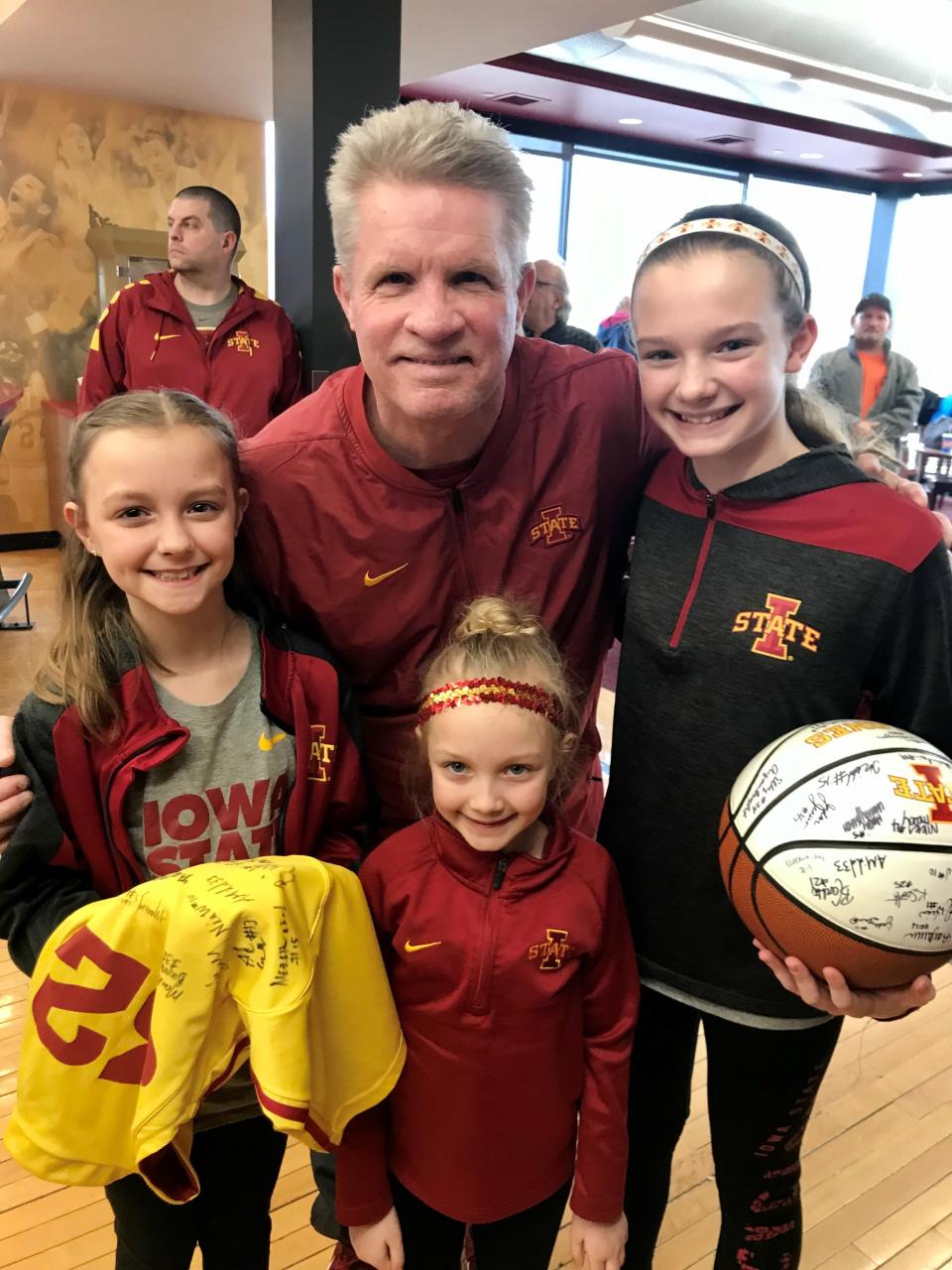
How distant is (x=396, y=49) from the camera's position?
124 inches

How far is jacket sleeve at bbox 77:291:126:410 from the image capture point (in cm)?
382

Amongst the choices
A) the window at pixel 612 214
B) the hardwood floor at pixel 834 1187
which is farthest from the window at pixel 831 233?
the hardwood floor at pixel 834 1187

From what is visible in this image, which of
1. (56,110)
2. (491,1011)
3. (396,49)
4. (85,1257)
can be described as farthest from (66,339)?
(491,1011)

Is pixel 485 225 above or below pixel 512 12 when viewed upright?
below

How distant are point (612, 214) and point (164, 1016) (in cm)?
1047

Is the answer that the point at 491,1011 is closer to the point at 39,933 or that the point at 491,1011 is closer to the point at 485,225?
the point at 39,933

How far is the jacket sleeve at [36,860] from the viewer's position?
1.20 metres

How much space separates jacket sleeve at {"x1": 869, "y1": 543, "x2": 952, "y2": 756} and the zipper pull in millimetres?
551

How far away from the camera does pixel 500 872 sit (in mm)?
1281

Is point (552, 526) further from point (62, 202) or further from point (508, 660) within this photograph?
point (62, 202)

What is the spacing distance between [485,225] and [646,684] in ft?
2.23

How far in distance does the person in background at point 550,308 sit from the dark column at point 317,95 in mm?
1530
